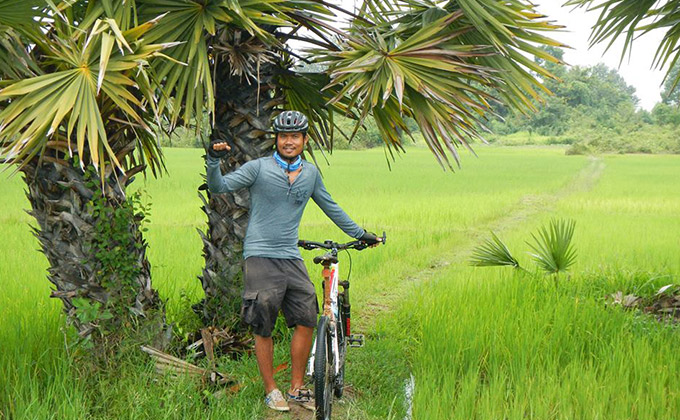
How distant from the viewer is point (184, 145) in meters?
46.9

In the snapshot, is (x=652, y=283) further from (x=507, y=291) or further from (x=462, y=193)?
(x=462, y=193)

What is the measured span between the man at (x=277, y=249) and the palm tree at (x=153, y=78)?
0.40 metres

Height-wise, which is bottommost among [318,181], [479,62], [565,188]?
[565,188]

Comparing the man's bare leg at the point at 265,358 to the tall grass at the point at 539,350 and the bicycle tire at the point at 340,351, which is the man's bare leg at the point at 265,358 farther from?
the tall grass at the point at 539,350

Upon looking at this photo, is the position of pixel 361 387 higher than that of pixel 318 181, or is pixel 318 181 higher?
pixel 318 181

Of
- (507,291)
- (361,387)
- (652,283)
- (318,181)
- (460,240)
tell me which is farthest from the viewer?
(460,240)

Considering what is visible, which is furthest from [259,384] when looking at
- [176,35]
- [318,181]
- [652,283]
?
[652,283]

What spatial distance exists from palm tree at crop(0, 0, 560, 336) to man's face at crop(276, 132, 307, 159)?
0.96ft

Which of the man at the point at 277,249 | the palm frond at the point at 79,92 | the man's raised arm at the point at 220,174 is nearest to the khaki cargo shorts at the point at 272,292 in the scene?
the man at the point at 277,249

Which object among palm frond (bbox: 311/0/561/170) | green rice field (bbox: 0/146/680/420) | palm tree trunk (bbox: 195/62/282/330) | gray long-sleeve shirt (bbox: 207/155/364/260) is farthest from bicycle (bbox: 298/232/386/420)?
palm tree trunk (bbox: 195/62/282/330)

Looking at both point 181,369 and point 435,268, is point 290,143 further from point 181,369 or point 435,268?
point 435,268

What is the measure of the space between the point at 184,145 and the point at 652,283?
137ft

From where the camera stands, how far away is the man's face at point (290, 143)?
415 cm

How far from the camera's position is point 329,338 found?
4.10 meters
